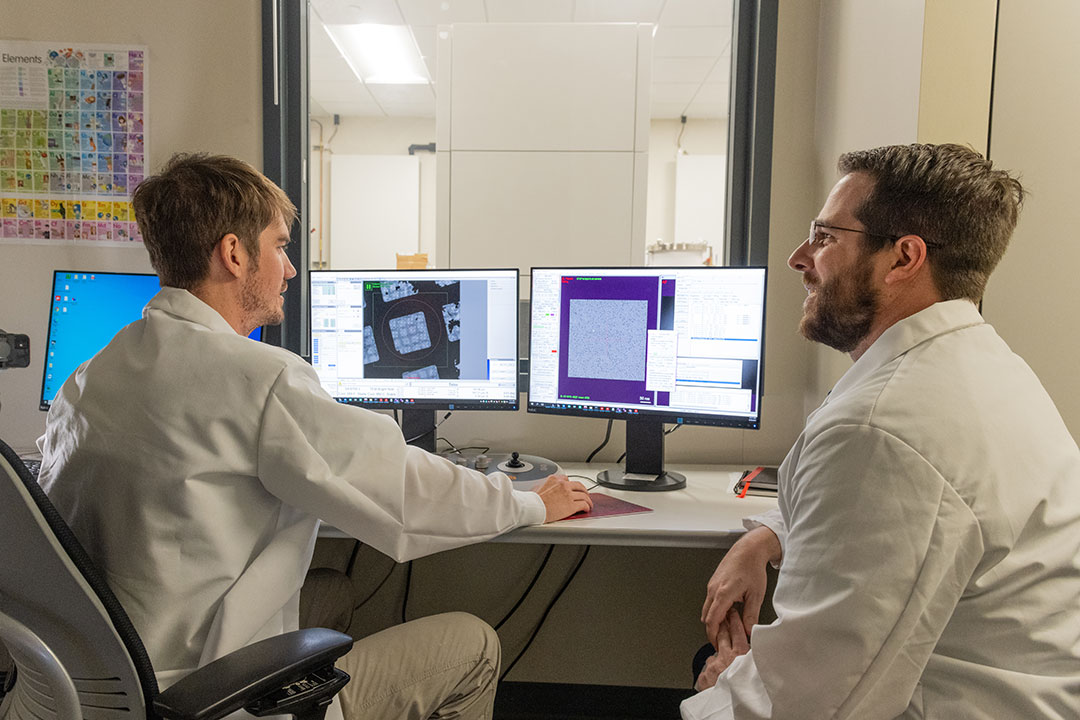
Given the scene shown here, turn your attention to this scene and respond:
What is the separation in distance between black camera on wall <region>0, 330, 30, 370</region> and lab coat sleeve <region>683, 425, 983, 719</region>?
2.02 meters

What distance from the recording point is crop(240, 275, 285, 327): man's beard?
1.23 meters

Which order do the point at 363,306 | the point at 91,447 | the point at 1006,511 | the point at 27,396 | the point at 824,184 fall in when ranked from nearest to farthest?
the point at 1006,511 < the point at 91,447 < the point at 363,306 < the point at 824,184 < the point at 27,396

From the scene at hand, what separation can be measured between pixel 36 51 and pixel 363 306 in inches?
48.6

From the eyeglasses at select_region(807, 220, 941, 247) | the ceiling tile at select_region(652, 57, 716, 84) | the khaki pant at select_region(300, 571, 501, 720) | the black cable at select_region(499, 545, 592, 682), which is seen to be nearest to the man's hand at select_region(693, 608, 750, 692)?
the khaki pant at select_region(300, 571, 501, 720)

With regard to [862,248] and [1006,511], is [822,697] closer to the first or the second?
[1006,511]

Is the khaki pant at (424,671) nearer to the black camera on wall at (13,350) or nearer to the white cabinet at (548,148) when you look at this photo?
the white cabinet at (548,148)

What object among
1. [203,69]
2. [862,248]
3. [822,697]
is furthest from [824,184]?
[203,69]

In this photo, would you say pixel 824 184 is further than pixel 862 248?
Yes

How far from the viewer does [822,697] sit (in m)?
0.82

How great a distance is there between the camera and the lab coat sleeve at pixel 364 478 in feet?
3.40

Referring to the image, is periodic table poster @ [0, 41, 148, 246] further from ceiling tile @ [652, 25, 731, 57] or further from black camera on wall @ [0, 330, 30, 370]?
ceiling tile @ [652, 25, 731, 57]

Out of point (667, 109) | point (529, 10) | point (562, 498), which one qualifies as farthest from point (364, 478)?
point (667, 109)

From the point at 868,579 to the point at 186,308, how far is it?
0.97 m

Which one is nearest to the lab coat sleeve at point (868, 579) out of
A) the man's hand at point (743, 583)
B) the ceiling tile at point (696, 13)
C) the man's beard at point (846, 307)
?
the man's beard at point (846, 307)
